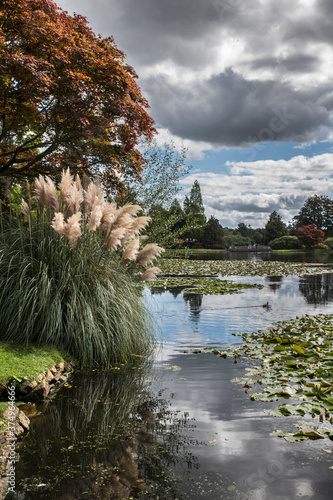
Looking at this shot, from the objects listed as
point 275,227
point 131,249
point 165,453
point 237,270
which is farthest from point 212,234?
point 165,453

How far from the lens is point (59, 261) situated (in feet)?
15.1

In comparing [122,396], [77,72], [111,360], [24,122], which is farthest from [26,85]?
[122,396]

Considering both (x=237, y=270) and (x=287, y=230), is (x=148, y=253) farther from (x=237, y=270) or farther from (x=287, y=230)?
(x=287, y=230)

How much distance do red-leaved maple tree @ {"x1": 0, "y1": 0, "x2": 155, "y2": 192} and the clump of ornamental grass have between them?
269 centimetres

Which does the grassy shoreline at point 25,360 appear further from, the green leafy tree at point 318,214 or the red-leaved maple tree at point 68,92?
the green leafy tree at point 318,214

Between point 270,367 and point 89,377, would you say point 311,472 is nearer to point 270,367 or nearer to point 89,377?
point 270,367

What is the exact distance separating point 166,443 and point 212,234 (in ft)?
221

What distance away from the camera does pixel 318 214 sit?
72.6 m

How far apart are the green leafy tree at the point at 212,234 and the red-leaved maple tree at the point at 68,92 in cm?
6111

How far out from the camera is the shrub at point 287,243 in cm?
6253

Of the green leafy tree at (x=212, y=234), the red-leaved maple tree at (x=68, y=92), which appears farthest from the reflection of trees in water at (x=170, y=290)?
the green leafy tree at (x=212, y=234)

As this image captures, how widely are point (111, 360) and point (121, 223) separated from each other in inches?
71.2

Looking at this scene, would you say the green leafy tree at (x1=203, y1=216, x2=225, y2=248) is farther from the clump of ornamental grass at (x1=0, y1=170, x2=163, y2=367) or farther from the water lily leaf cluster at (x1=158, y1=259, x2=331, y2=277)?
the clump of ornamental grass at (x1=0, y1=170, x2=163, y2=367)

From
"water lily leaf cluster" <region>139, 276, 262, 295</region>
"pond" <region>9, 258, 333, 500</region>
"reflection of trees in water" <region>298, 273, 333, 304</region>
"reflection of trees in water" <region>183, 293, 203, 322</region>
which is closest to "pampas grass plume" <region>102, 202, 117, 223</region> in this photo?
"pond" <region>9, 258, 333, 500</region>
